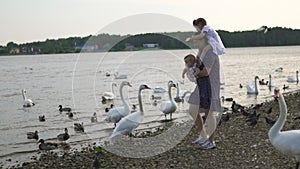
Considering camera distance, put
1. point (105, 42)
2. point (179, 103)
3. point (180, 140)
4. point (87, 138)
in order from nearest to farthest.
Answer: point (105, 42) < point (180, 140) < point (87, 138) < point (179, 103)

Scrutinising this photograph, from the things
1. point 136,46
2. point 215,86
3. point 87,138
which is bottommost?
point 87,138

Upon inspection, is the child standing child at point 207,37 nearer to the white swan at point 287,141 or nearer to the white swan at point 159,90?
the white swan at point 287,141

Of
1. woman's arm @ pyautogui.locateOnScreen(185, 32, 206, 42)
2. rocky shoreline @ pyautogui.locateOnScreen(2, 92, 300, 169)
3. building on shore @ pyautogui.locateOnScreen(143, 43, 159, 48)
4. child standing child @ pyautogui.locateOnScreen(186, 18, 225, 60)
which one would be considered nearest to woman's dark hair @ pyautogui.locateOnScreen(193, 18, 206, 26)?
child standing child @ pyautogui.locateOnScreen(186, 18, 225, 60)

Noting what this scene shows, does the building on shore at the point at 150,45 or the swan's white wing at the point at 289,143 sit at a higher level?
the building on shore at the point at 150,45

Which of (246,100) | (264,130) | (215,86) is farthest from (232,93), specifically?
(215,86)

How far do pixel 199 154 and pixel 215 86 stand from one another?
1533 mm

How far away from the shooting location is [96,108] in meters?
22.2

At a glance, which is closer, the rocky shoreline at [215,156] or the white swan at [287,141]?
the white swan at [287,141]

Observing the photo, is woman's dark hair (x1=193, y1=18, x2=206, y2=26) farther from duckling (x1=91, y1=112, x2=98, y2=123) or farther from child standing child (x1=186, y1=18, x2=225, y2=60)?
duckling (x1=91, y1=112, x2=98, y2=123)

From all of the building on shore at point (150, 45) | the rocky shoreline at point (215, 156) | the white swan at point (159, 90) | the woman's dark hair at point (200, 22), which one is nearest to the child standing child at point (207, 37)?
the woman's dark hair at point (200, 22)

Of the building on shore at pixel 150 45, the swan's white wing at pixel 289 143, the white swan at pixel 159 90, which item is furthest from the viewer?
the white swan at pixel 159 90

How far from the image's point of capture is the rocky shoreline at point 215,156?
8.44m

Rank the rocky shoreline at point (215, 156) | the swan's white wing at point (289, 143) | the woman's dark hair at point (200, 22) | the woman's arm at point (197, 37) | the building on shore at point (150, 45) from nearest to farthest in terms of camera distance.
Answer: the swan's white wing at point (289, 143) < the rocky shoreline at point (215, 156) < the woman's arm at point (197, 37) < the woman's dark hair at point (200, 22) < the building on shore at point (150, 45)

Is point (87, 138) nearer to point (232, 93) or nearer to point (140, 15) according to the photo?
point (140, 15)
